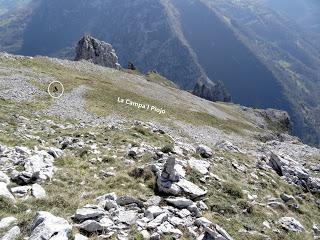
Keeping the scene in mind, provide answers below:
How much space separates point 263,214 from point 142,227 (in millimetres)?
8377

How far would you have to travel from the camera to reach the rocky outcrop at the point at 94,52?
173 meters

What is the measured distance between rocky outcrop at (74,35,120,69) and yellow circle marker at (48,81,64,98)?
105 metres

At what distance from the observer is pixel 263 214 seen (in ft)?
67.9

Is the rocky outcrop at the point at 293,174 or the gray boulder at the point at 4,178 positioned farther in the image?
the rocky outcrop at the point at 293,174

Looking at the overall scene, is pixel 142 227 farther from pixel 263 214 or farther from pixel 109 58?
pixel 109 58

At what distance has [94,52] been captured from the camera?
176 metres

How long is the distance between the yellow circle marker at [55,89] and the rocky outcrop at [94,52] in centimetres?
10518

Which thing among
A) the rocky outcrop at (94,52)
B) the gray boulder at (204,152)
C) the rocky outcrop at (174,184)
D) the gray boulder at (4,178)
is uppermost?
the rocky outcrop at (174,184)

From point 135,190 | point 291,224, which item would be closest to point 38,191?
point 135,190

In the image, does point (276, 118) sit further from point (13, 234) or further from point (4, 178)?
→ point (13, 234)

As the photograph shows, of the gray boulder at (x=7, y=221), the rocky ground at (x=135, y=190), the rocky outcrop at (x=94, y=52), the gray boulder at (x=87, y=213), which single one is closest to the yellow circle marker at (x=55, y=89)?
the rocky ground at (x=135, y=190)

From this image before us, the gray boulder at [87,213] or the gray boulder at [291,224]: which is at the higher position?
the gray boulder at [87,213]

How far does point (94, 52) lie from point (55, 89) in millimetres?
117065

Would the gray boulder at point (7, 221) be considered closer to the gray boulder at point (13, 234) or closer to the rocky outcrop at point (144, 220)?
the gray boulder at point (13, 234)
